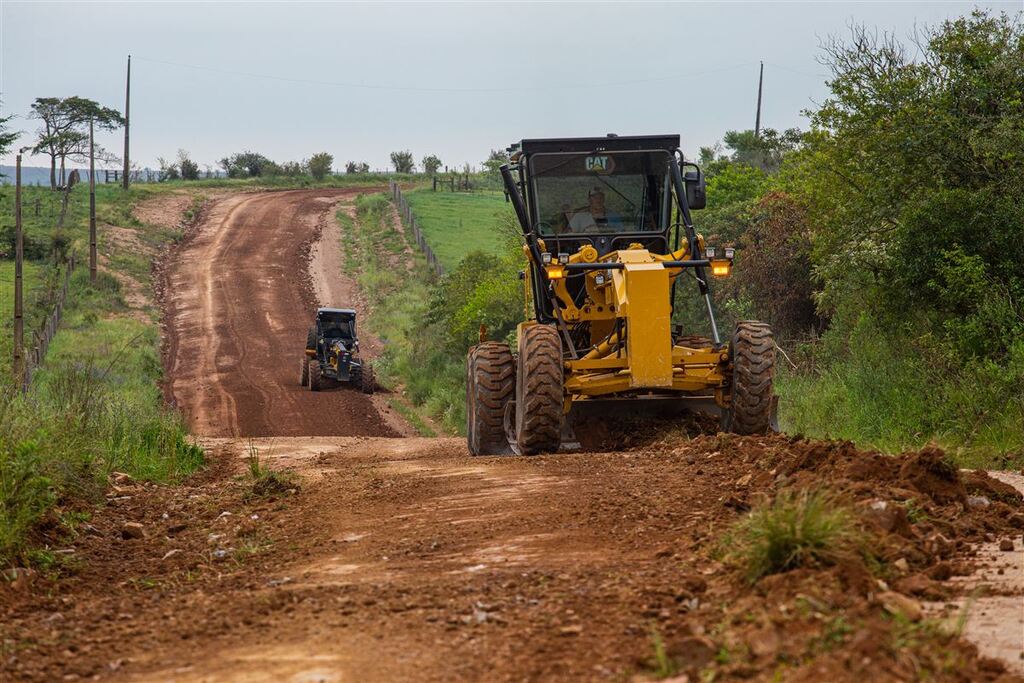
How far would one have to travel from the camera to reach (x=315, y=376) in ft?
108

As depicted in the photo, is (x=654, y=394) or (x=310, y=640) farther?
(x=654, y=394)

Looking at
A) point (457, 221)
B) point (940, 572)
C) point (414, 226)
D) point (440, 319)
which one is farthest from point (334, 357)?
point (457, 221)

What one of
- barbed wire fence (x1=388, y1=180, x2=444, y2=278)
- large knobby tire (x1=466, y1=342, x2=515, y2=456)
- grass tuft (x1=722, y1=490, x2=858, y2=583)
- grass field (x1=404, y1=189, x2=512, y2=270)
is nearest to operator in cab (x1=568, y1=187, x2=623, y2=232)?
large knobby tire (x1=466, y1=342, x2=515, y2=456)

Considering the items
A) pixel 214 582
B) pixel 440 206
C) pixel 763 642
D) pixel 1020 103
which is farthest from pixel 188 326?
pixel 763 642

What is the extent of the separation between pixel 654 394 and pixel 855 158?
31.3 ft

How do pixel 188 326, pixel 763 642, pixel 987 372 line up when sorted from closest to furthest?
1. pixel 763 642
2. pixel 987 372
3. pixel 188 326

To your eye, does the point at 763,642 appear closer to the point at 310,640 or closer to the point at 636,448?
the point at 310,640

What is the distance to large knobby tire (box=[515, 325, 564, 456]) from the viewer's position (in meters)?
12.3

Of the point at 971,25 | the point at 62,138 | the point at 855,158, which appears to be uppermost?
the point at 62,138

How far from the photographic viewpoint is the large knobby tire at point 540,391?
1230cm

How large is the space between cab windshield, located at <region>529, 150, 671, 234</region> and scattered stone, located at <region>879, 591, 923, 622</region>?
341 inches

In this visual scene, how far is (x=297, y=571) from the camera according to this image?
7629 mm

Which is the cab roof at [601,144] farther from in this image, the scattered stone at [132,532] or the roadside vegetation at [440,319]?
the roadside vegetation at [440,319]

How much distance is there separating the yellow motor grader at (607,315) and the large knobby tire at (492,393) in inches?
0.5
